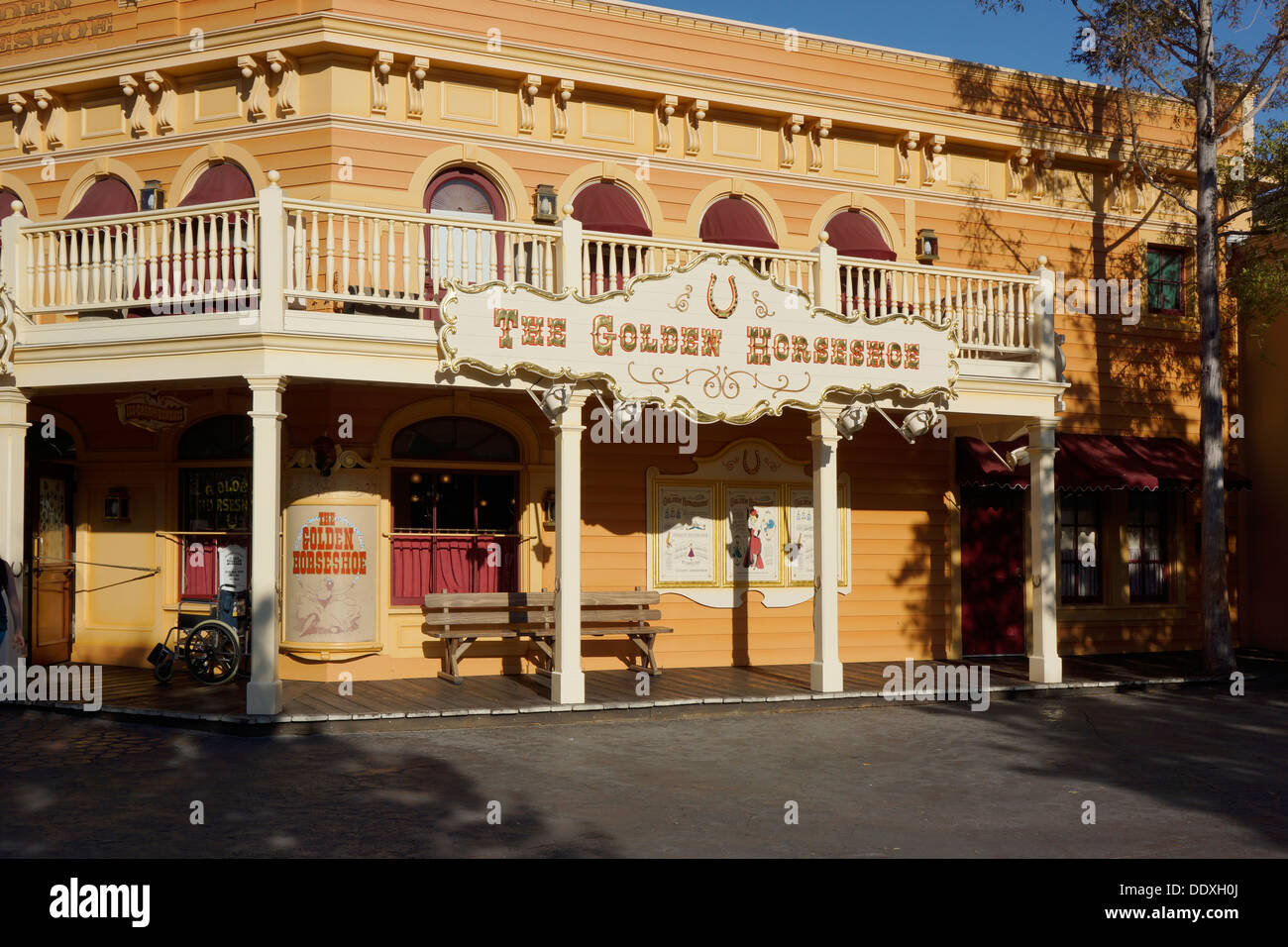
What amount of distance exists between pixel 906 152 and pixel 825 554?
21.3ft

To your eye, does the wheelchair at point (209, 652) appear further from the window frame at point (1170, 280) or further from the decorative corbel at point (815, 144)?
the window frame at point (1170, 280)

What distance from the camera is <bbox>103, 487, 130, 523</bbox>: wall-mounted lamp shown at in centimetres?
1479

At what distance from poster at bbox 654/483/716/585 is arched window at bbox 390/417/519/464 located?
209 cm

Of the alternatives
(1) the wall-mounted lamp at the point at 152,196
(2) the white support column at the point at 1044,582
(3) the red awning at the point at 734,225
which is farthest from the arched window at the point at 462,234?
(2) the white support column at the point at 1044,582

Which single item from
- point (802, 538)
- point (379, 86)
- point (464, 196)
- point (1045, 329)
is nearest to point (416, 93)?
point (379, 86)

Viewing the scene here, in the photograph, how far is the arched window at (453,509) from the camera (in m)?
14.3

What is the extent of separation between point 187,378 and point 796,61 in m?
9.23

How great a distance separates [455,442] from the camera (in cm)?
1464

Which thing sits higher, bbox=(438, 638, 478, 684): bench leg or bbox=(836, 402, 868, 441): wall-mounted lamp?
bbox=(836, 402, 868, 441): wall-mounted lamp

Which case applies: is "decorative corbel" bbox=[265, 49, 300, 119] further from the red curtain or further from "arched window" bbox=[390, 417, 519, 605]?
the red curtain

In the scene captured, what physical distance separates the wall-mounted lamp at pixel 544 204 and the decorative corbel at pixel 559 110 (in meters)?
0.77

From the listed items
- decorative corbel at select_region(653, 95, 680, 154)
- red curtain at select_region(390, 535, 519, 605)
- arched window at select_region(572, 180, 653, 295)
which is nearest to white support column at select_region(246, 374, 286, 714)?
red curtain at select_region(390, 535, 519, 605)

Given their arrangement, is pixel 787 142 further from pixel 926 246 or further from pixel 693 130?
pixel 926 246

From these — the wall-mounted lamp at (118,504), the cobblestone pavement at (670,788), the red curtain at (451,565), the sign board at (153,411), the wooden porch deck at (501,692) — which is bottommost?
the cobblestone pavement at (670,788)
